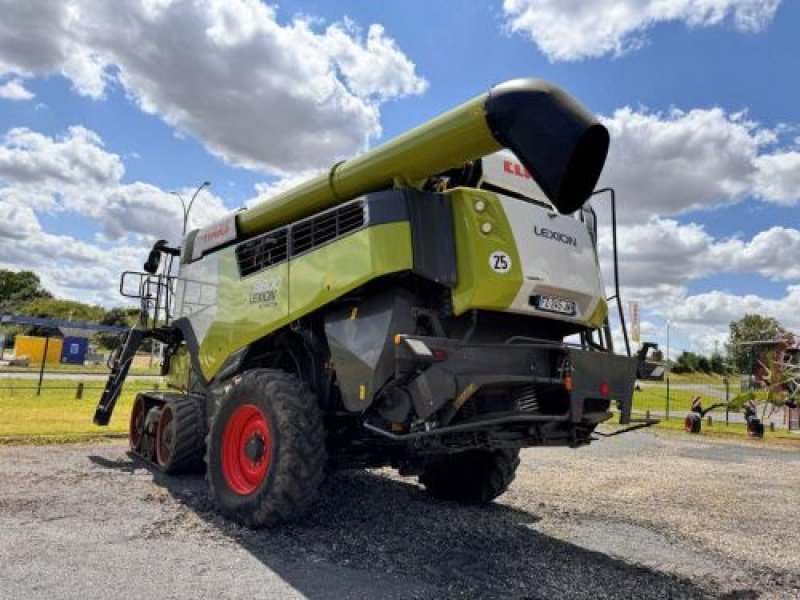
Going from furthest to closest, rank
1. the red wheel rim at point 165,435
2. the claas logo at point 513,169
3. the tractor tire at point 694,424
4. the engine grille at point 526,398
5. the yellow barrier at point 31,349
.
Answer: the yellow barrier at point 31,349, the tractor tire at point 694,424, the red wheel rim at point 165,435, the claas logo at point 513,169, the engine grille at point 526,398

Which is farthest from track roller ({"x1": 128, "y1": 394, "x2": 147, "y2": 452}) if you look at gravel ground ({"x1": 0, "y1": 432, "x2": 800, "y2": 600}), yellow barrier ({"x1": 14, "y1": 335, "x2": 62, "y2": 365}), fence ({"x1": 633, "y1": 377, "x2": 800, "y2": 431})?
yellow barrier ({"x1": 14, "y1": 335, "x2": 62, "y2": 365})

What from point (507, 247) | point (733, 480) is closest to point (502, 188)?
point (507, 247)

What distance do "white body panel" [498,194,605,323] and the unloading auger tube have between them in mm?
702

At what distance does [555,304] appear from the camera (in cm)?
588

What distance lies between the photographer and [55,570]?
4.49m

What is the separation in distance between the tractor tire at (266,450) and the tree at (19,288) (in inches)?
4262

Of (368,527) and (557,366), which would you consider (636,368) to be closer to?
(557,366)

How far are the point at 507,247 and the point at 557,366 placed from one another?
1.11 metres

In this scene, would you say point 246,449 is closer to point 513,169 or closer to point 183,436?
point 183,436

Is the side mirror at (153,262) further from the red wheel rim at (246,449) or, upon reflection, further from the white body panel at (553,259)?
the white body panel at (553,259)

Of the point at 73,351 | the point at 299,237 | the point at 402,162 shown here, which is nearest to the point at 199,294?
the point at 299,237

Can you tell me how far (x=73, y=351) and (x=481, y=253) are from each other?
2245 inches

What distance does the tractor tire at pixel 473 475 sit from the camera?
7473mm

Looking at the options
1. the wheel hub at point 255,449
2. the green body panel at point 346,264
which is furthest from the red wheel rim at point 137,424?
the green body panel at point 346,264
